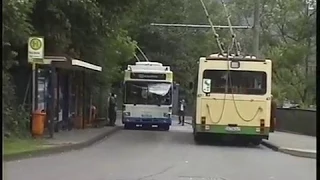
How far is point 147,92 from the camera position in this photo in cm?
3300

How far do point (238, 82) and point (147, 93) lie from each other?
9.74m

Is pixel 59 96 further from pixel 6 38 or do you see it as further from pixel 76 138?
pixel 6 38

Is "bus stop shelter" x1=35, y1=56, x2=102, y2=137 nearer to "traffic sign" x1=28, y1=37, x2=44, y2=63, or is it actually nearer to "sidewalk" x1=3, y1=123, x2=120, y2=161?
"sidewalk" x1=3, y1=123, x2=120, y2=161

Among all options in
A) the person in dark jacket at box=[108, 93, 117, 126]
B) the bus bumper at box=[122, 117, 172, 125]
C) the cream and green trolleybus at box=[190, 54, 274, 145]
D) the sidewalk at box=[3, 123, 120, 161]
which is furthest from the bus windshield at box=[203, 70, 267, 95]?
the person in dark jacket at box=[108, 93, 117, 126]

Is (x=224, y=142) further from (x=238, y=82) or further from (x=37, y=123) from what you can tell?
(x=37, y=123)

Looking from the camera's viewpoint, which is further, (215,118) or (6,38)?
(215,118)

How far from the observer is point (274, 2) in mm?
36719

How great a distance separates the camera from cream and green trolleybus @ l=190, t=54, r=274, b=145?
2355cm

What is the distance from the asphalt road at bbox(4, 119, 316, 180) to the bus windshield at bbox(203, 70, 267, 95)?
1856 millimetres

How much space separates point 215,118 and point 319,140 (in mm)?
17768

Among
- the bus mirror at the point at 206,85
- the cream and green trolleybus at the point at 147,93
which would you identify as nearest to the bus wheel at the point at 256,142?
the bus mirror at the point at 206,85

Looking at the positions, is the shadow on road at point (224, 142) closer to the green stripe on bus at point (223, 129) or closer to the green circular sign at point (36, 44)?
the green stripe on bus at point (223, 129)

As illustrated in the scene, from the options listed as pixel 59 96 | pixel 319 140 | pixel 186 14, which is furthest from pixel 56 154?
pixel 186 14

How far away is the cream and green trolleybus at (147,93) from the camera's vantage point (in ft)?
108
